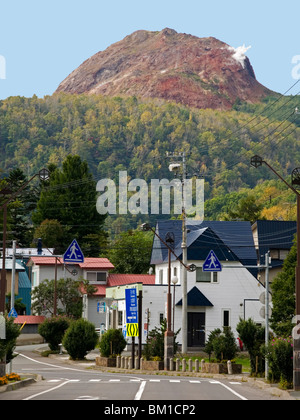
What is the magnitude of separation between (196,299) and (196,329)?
240 cm

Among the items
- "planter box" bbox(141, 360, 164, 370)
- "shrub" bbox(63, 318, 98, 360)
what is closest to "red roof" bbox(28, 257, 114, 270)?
"shrub" bbox(63, 318, 98, 360)

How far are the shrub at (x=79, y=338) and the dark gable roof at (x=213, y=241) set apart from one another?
13788 mm

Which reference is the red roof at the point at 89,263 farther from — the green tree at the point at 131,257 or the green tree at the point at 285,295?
the green tree at the point at 285,295

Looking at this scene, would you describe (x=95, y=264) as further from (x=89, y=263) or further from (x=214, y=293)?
(x=214, y=293)

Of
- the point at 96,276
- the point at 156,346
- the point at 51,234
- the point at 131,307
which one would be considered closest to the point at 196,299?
the point at 156,346

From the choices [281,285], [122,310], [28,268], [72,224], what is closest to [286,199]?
[72,224]

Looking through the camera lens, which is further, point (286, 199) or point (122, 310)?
point (286, 199)

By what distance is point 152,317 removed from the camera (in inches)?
2537

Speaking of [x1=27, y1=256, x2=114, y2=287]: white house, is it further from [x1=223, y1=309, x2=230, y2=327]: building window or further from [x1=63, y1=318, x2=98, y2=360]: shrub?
[x1=63, y1=318, x2=98, y2=360]: shrub

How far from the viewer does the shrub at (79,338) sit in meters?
54.7

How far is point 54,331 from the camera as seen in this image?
6600 centimetres
